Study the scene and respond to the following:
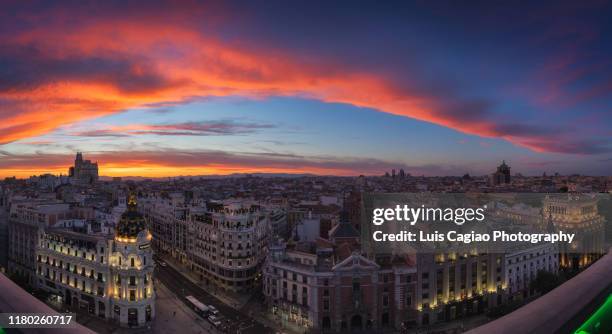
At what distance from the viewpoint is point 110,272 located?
1741 centimetres

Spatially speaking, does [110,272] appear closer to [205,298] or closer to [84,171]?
[205,298]

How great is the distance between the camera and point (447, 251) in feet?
58.2

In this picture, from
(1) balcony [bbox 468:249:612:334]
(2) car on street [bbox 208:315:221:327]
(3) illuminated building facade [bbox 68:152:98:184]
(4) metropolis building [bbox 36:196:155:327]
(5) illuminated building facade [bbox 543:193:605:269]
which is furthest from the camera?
(3) illuminated building facade [bbox 68:152:98:184]

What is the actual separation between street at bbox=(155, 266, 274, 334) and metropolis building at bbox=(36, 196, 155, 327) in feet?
9.63

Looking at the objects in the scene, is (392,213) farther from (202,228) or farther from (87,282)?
(87,282)

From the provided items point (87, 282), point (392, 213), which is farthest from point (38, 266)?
point (392, 213)

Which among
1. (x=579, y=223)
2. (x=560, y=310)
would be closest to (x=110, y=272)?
(x=560, y=310)

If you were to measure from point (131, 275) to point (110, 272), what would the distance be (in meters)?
1.07

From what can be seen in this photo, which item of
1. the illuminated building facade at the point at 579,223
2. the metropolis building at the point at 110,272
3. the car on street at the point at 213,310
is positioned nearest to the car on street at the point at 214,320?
the car on street at the point at 213,310

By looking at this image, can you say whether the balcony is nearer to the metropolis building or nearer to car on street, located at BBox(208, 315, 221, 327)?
car on street, located at BBox(208, 315, 221, 327)

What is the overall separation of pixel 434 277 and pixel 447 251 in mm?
1212

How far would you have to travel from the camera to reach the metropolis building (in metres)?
16.9

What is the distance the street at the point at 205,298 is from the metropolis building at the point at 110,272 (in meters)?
2.93

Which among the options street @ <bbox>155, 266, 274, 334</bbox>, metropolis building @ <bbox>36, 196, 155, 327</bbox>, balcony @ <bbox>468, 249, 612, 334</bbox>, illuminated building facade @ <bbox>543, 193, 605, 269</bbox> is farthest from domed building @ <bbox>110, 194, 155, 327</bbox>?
illuminated building facade @ <bbox>543, 193, 605, 269</bbox>
